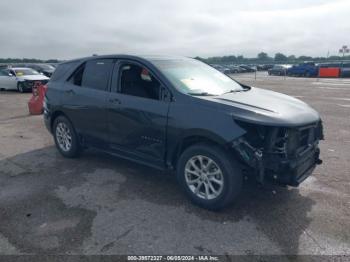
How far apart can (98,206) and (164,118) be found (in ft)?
4.52

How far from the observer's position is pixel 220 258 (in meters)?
2.76

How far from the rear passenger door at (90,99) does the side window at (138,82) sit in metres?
0.30

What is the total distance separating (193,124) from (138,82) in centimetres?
124

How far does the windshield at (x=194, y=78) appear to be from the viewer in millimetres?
3920

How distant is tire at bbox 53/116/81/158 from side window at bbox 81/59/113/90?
860 mm

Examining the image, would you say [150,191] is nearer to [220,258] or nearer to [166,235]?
[166,235]

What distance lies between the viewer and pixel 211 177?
3.55 m

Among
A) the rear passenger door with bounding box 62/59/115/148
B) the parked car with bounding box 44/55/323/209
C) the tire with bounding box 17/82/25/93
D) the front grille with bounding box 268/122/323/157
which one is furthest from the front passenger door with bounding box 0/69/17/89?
the front grille with bounding box 268/122/323/157

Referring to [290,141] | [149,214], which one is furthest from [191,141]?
[290,141]

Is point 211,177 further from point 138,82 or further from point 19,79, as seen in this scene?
→ point 19,79

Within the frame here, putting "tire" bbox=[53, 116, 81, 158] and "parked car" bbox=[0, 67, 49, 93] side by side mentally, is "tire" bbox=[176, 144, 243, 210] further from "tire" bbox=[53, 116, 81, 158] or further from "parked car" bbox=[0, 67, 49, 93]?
"parked car" bbox=[0, 67, 49, 93]

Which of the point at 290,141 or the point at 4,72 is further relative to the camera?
the point at 4,72

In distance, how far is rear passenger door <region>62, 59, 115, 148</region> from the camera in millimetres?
4625

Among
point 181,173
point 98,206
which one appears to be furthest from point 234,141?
point 98,206
